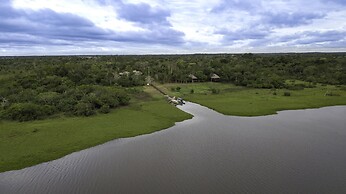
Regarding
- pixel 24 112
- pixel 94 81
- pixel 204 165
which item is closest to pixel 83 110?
pixel 24 112

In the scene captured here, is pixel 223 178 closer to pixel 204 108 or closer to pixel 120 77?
pixel 204 108

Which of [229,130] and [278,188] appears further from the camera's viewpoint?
[229,130]

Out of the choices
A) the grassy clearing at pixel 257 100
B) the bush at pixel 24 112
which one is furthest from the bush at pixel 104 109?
the grassy clearing at pixel 257 100

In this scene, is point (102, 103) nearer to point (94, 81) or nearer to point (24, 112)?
point (24, 112)

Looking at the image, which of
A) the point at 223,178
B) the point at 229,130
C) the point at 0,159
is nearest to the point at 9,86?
the point at 0,159

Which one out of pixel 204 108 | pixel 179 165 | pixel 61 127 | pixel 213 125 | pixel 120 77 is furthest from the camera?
pixel 120 77

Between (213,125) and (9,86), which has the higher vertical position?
(9,86)

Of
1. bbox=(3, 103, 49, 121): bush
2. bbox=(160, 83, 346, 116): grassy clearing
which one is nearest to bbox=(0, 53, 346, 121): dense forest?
bbox=(3, 103, 49, 121): bush
